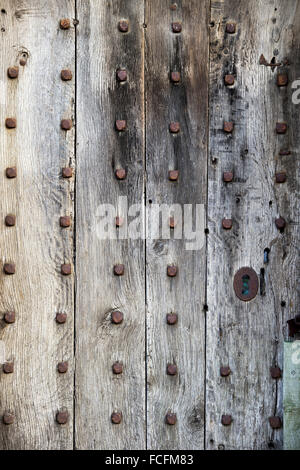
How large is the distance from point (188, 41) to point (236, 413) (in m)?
0.92

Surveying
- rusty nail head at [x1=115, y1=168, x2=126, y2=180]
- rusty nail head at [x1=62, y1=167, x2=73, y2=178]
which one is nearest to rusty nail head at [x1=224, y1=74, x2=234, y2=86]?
rusty nail head at [x1=115, y1=168, x2=126, y2=180]

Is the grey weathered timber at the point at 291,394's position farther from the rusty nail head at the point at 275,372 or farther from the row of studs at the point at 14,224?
the row of studs at the point at 14,224

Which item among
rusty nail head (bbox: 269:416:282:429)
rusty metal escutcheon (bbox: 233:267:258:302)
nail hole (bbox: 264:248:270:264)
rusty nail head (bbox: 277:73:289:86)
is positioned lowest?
rusty nail head (bbox: 269:416:282:429)

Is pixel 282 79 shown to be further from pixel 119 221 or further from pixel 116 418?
pixel 116 418

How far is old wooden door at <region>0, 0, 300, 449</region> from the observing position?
123 cm

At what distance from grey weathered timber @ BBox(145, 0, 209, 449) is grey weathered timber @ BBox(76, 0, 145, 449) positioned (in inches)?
1.1

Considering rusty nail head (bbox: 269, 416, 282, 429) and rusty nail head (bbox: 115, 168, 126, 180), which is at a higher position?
rusty nail head (bbox: 115, 168, 126, 180)

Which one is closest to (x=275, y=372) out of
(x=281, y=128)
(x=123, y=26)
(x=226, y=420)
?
(x=226, y=420)

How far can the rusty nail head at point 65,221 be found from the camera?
1234 millimetres

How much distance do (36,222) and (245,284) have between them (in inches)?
21.0

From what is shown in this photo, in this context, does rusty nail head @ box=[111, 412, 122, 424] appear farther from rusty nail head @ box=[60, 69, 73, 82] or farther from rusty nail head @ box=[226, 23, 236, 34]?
rusty nail head @ box=[226, 23, 236, 34]

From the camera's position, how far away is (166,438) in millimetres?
1274

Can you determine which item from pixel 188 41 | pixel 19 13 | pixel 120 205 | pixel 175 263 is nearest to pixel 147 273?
pixel 175 263

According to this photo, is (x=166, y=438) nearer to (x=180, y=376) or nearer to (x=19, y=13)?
(x=180, y=376)
